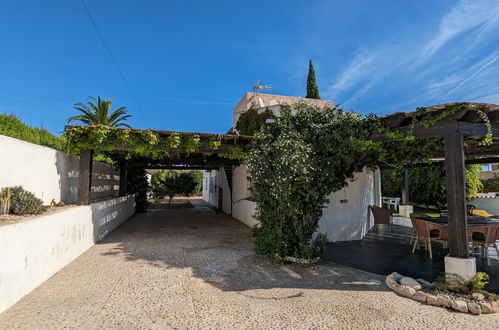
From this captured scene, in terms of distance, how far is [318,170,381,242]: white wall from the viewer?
24.6 feet

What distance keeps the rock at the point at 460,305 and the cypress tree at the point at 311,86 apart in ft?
64.0

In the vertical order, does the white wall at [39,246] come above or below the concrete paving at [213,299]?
above

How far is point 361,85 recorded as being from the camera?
798 inches

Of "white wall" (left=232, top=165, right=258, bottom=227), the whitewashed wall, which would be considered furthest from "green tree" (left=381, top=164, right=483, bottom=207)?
the whitewashed wall

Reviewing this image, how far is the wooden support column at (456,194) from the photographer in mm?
4062

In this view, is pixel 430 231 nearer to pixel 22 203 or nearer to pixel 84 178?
pixel 22 203

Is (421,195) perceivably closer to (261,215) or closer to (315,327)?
(261,215)

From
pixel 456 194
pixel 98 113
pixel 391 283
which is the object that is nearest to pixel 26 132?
pixel 391 283

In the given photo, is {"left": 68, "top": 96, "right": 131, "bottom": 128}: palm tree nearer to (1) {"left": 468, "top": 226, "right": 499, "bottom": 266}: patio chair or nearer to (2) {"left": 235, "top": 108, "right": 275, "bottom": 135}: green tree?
(2) {"left": 235, "top": 108, "right": 275, "bottom": 135}: green tree

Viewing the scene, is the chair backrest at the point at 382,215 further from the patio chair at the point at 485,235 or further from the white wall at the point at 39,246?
the white wall at the point at 39,246

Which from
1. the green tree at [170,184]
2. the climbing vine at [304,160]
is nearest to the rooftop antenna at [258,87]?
the green tree at [170,184]

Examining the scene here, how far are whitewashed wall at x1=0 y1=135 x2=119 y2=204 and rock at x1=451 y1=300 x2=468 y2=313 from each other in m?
7.20

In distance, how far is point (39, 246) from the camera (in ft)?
13.9

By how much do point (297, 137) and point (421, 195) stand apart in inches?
506
